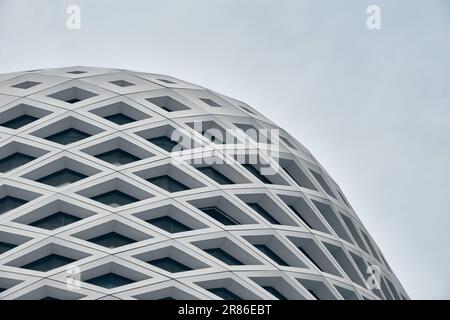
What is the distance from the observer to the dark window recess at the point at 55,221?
41938 millimetres

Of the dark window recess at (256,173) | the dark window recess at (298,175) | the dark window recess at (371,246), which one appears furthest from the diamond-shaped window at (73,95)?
the dark window recess at (371,246)

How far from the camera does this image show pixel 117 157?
4653 centimetres

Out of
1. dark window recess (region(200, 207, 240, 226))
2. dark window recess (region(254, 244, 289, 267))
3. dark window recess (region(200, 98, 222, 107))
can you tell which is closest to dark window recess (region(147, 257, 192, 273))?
dark window recess (region(200, 207, 240, 226))

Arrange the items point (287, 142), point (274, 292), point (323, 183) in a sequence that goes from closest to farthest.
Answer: point (274, 292)
point (323, 183)
point (287, 142)

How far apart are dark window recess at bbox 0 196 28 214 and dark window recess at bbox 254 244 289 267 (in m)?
9.94

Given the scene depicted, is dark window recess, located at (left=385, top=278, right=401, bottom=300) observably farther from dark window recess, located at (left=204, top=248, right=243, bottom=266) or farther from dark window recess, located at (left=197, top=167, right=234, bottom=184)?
dark window recess, located at (left=204, top=248, right=243, bottom=266)

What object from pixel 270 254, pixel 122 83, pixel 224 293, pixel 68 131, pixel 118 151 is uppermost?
pixel 122 83

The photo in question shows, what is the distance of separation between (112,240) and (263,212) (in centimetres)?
804

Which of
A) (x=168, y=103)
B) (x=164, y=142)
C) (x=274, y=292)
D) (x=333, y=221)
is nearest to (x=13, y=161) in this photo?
(x=164, y=142)

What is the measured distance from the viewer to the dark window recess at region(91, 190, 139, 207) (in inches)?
1720

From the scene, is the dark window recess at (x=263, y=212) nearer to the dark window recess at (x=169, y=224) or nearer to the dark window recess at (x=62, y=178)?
the dark window recess at (x=169, y=224)

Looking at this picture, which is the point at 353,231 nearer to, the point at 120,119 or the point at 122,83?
the point at 120,119
